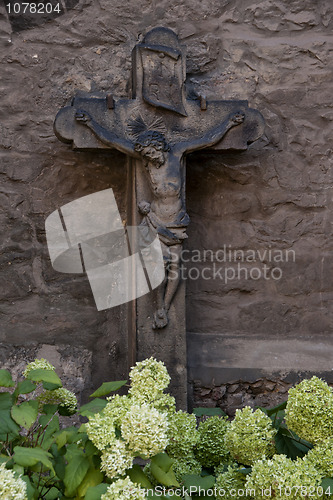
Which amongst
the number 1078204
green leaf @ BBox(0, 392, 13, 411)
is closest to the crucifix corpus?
the number 1078204

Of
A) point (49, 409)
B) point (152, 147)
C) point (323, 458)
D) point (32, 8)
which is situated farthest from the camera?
point (32, 8)

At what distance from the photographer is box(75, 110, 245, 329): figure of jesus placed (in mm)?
2627

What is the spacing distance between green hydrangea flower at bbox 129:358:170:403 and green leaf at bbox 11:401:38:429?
0.22 meters

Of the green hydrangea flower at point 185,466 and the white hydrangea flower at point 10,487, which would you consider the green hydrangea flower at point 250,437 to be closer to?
the green hydrangea flower at point 185,466

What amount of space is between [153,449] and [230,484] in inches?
10.7

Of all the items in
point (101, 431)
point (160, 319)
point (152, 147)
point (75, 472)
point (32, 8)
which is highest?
point (32, 8)

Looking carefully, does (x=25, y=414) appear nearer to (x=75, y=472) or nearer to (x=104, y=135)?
(x=75, y=472)

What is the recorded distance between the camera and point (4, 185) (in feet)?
9.52

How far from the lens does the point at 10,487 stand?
1096mm

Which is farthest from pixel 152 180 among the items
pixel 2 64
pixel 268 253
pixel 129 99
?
pixel 2 64

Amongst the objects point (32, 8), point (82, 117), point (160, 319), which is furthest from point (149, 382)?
point (32, 8)

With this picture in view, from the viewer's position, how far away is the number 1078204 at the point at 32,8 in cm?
292

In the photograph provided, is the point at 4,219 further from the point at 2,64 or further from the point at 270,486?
the point at 270,486

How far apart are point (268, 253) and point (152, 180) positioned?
28.8 inches
